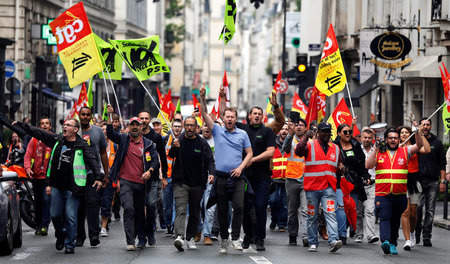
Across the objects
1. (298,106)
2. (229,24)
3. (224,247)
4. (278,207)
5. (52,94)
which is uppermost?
(229,24)

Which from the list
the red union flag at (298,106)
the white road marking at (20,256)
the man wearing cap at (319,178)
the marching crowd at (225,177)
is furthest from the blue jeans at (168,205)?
the red union flag at (298,106)

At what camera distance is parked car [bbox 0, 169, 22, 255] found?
14.1 m

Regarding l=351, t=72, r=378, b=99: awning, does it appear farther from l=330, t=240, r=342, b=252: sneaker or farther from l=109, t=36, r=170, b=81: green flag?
l=330, t=240, r=342, b=252: sneaker

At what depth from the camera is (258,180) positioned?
611 inches

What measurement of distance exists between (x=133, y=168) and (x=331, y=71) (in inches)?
238

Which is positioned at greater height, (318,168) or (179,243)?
(318,168)

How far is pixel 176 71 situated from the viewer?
112312mm

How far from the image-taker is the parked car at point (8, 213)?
14070mm

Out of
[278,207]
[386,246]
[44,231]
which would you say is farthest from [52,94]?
[386,246]

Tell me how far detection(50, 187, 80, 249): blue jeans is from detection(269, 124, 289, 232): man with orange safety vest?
4.89 metres

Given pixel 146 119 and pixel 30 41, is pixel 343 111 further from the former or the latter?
pixel 30 41

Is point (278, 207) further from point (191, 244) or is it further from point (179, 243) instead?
point (179, 243)

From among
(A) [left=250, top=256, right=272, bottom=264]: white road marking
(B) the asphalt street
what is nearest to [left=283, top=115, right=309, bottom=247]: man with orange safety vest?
(B) the asphalt street

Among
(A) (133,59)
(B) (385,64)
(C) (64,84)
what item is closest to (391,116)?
(B) (385,64)
